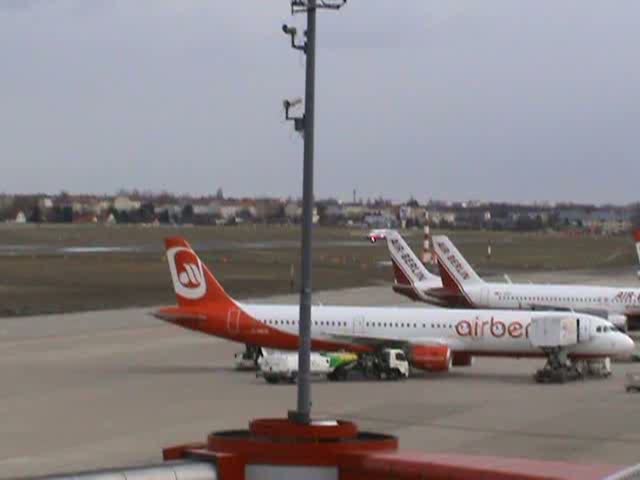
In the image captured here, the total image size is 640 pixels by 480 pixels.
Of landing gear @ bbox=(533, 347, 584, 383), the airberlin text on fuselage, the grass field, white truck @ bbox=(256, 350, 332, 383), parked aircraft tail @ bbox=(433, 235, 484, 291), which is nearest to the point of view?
white truck @ bbox=(256, 350, 332, 383)

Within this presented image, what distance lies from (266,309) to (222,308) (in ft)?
→ 6.03

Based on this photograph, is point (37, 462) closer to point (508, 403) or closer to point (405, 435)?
point (405, 435)

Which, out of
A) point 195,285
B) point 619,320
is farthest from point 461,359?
point 619,320

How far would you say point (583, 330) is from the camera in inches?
2263

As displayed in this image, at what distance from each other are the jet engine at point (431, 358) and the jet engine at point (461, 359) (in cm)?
186

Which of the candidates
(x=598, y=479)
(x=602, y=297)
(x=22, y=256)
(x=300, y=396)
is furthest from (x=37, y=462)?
(x=22, y=256)

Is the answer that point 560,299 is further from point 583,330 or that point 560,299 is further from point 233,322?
point 233,322

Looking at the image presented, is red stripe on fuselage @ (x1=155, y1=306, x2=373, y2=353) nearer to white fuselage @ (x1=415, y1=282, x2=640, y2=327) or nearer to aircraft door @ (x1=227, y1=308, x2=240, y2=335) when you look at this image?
aircraft door @ (x1=227, y1=308, x2=240, y2=335)

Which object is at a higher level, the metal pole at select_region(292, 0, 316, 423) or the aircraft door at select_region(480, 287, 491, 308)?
the metal pole at select_region(292, 0, 316, 423)

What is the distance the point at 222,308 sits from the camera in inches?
2309

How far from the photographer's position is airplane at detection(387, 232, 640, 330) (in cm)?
7744

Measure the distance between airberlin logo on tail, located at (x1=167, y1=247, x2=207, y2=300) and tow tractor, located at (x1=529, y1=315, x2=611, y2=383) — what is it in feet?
45.2

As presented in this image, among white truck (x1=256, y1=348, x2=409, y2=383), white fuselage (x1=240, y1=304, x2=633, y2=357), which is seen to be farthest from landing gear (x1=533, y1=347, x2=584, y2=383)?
white truck (x1=256, y1=348, x2=409, y2=383)

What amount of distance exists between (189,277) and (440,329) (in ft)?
35.1
